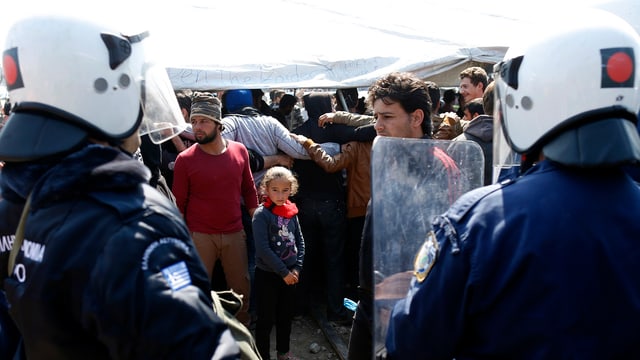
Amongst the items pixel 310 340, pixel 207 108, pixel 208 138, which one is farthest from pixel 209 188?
pixel 310 340

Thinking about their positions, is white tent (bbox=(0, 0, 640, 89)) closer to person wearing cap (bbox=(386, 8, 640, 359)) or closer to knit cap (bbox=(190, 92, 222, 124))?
knit cap (bbox=(190, 92, 222, 124))

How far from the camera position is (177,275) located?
3.98 feet

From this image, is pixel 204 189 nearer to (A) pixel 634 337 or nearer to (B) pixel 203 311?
(B) pixel 203 311

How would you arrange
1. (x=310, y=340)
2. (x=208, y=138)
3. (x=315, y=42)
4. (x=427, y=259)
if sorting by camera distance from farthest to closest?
1. (x=315, y=42)
2. (x=310, y=340)
3. (x=208, y=138)
4. (x=427, y=259)

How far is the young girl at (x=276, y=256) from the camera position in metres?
3.77

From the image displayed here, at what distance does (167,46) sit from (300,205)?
75.4 inches

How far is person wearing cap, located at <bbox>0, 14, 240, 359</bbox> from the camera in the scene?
1.16 metres

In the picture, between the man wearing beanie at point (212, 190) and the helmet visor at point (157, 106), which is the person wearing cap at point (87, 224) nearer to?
the helmet visor at point (157, 106)

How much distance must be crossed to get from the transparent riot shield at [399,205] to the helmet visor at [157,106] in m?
0.67

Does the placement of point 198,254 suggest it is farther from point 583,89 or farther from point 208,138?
point 208,138

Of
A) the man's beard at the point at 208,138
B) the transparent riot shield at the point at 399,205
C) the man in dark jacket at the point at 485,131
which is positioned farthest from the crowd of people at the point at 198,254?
the man's beard at the point at 208,138

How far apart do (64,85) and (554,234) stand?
1235mm

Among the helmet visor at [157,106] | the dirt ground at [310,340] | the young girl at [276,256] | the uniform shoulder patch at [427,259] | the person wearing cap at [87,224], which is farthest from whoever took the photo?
the dirt ground at [310,340]

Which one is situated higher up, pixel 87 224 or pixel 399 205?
pixel 87 224
